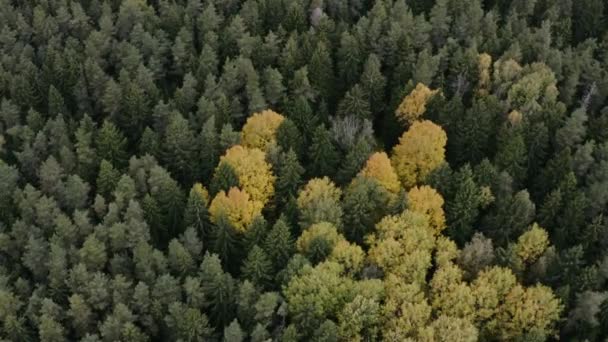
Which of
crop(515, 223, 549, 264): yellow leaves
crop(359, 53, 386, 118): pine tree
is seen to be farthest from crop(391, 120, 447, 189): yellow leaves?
crop(515, 223, 549, 264): yellow leaves

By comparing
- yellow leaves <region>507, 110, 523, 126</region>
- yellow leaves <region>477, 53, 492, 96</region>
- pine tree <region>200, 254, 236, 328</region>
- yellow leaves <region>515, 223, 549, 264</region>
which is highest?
yellow leaves <region>477, 53, 492, 96</region>

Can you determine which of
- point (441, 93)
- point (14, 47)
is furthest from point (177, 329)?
point (14, 47)

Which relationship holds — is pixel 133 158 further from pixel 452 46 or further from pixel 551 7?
pixel 551 7

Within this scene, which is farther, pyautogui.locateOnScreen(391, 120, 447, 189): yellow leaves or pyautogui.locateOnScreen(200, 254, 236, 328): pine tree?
pyautogui.locateOnScreen(391, 120, 447, 189): yellow leaves

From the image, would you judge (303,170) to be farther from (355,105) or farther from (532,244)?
(532,244)

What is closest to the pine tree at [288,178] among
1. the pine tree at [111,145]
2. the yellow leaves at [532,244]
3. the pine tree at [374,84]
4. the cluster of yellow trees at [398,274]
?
the cluster of yellow trees at [398,274]

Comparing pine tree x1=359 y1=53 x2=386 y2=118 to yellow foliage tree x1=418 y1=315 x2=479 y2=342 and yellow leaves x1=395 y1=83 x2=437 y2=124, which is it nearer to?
yellow leaves x1=395 y1=83 x2=437 y2=124

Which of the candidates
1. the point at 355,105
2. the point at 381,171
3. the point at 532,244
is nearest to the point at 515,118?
the point at 355,105
